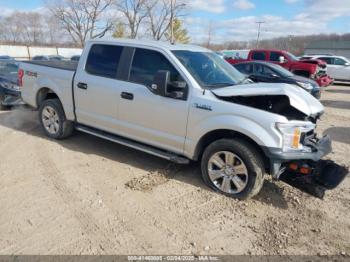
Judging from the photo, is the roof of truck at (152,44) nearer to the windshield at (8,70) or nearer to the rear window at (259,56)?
the windshield at (8,70)

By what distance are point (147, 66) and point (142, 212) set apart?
2162 millimetres

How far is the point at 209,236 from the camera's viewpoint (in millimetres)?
3244

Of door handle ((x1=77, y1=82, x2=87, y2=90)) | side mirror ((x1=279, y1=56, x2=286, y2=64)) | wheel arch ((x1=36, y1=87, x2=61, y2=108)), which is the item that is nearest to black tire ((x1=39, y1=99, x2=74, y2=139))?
wheel arch ((x1=36, y1=87, x2=61, y2=108))

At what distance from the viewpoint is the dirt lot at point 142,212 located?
10.1ft

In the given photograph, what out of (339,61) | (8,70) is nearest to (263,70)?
(8,70)

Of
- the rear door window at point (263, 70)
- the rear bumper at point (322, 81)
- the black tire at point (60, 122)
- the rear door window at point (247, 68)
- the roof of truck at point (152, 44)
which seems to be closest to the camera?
the roof of truck at point (152, 44)

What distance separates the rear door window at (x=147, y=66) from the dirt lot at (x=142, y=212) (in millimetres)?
1411

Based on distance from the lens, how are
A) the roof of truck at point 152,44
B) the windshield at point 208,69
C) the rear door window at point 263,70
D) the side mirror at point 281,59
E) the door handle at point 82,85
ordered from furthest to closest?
the side mirror at point 281,59 < the rear door window at point 263,70 < the door handle at point 82,85 < the roof of truck at point 152,44 < the windshield at point 208,69

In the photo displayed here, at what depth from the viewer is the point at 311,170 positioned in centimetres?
370

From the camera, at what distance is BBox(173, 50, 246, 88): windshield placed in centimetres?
428

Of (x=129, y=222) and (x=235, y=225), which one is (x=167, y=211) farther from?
(x=235, y=225)

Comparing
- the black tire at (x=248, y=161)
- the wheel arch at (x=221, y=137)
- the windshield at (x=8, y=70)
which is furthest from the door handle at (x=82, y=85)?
the windshield at (x=8, y=70)

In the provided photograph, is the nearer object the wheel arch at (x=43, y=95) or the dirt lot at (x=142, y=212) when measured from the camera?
the dirt lot at (x=142, y=212)

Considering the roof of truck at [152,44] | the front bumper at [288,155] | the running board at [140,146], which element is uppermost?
the roof of truck at [152,44]
